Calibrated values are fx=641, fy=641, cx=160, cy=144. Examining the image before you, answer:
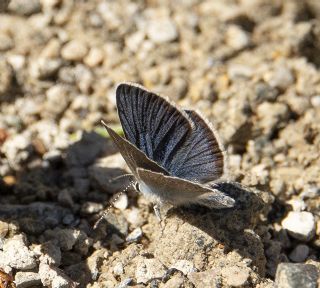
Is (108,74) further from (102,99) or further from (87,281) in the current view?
(87,281)

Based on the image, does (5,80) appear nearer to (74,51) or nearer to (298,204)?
(74,51)

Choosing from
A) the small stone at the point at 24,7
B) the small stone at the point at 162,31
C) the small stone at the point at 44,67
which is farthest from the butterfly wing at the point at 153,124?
the small stone at the point at 24,7

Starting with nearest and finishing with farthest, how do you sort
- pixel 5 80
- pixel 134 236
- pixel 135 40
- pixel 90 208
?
1. pixel 134 236
2. pixel 90 208
3. pixel 5 80
4. pixel 135 40

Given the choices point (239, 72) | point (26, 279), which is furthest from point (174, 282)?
point (239, 72)

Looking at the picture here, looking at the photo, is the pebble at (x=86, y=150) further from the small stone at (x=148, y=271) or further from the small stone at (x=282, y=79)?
the small stone at (x=282, y=79)

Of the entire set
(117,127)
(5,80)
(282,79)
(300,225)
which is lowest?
(300,225)

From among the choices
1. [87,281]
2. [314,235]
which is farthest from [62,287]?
[314,235]
